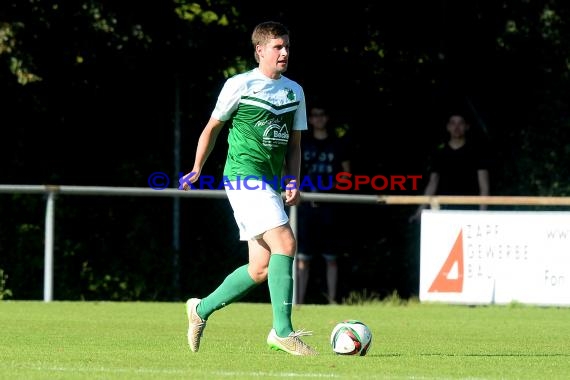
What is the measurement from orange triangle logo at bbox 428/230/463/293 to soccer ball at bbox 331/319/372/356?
5.39 m

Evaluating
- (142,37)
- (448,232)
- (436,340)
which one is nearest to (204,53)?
(142,37)

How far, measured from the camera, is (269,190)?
830 cm

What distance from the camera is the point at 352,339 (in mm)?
8227

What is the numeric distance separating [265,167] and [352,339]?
1130 mm

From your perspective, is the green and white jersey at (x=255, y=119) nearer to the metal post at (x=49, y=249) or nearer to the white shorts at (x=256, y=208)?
the white shorts at (x=256, y=208)

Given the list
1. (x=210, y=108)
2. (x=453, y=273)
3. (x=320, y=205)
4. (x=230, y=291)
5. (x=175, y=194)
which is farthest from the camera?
(x=210, y=108)

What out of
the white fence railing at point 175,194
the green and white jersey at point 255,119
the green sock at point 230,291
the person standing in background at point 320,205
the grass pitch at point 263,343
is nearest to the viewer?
the grass pitch at point 263,343

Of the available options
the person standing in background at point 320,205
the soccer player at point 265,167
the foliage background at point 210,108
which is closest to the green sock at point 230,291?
the soccer player at point 265,167

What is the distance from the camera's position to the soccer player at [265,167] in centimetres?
826

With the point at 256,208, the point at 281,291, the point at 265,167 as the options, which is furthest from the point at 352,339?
the point at 265,167

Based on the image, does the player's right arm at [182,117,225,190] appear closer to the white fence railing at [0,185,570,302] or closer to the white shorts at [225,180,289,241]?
the white shorts at [225,180,289,241]

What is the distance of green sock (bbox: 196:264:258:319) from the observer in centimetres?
848

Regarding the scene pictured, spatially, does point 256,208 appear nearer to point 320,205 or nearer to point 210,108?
point 320,205

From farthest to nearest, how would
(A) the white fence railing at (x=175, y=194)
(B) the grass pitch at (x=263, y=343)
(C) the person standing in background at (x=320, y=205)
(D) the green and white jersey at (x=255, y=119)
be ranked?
(C) the person standing in background at (x=320, y=205)
(A) the white fence railing at (x=175, y=194)
(D) the green and white jersey at (x=255, y=119)
(B) the grass pitch at (x=263, y=343)
